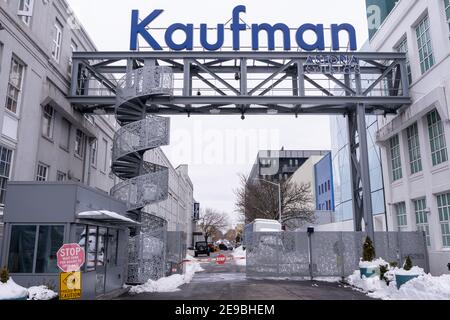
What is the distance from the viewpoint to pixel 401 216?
23.9 metres

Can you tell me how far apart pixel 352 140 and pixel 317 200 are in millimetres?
42597

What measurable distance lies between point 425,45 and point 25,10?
18.7m

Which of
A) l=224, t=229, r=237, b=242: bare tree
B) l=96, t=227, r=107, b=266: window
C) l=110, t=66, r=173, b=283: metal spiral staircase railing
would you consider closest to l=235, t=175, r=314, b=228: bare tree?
l=110, t=66, r=173, b=283: metal spiral staircase railing

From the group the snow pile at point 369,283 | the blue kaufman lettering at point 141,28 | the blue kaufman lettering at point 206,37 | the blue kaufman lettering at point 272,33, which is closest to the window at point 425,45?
the blue kaufman lettering at point 272,33

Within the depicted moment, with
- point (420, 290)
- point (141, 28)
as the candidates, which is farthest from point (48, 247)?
point (141, 28)

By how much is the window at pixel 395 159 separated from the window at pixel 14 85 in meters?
19.8

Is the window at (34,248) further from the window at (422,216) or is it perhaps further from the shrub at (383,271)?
the window at (422,216)

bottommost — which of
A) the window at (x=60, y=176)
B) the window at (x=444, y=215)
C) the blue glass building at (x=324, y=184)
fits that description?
the window at (x=444, y=215)

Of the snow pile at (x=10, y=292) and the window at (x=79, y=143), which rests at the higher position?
the window at (x=79, y=143)

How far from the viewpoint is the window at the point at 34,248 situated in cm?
1193

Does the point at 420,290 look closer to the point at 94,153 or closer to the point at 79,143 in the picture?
the point at 79,143

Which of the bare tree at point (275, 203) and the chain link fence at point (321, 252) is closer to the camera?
the chain link fence at point (321, 252)

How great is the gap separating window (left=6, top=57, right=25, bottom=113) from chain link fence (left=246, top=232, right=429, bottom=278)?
13481 mm

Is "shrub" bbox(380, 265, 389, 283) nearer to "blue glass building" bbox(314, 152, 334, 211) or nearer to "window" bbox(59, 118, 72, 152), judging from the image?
"window" bbox(59, 118, 72, 152)
